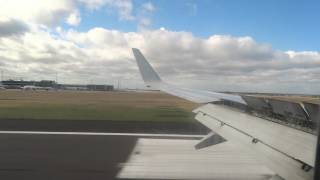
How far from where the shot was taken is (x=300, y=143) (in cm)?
304

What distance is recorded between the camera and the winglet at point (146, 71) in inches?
397

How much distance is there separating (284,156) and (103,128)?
11938 millimetres

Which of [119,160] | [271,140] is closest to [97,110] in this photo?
[119,160]

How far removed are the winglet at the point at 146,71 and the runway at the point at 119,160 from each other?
163 centimetres

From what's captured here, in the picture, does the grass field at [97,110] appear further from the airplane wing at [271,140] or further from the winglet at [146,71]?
the airplane wing at [271,140]

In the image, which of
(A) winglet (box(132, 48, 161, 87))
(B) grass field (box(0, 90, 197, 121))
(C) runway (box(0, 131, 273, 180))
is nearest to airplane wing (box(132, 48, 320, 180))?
(C) runway (box(0, 131, 273, 180))

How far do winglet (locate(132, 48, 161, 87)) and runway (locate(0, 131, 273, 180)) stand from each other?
1.63 meters

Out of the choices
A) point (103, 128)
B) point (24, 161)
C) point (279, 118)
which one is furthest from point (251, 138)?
point (103, 128)

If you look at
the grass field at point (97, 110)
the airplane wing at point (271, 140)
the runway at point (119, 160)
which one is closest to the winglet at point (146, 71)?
Result: the runway at point (119, 160)

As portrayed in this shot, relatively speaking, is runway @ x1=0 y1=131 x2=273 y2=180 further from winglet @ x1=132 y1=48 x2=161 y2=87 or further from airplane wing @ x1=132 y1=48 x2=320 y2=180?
winglet @ x1=132 y1=48 x2=161 y2=87

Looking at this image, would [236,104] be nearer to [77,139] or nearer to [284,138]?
[284,138]

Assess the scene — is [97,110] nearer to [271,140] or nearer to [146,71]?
[146,71]

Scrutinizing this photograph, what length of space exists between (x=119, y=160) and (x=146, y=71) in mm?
3073

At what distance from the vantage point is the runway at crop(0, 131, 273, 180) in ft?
22.1
